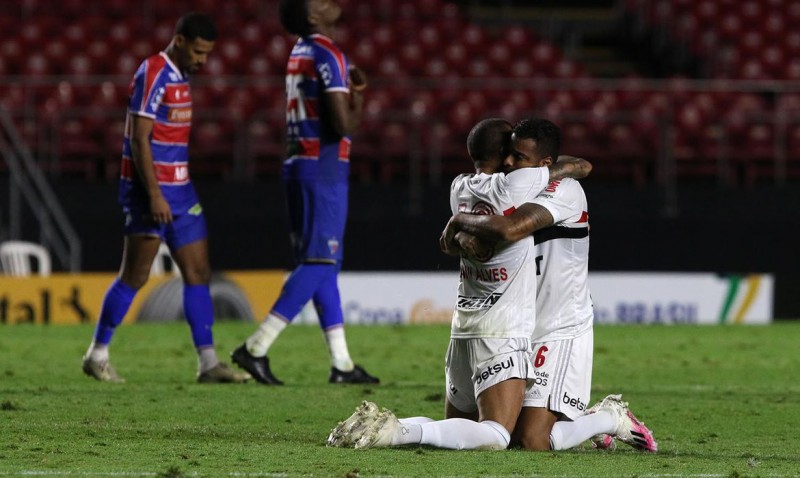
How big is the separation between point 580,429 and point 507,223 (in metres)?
0.89

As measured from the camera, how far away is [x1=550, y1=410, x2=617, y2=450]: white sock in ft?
18.8

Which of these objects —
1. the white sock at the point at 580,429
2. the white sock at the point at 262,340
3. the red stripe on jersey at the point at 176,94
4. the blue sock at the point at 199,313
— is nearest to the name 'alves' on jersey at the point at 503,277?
the white sock at the point at 580,429

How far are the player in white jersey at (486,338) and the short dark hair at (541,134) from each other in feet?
0.23

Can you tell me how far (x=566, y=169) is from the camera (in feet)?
19.6

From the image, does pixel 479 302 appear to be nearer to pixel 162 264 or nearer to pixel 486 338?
pixel 486 338

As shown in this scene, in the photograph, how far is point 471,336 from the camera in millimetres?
5672

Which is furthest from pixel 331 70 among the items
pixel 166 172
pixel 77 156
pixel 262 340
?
pixel 77 156

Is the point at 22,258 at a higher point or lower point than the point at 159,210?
lower

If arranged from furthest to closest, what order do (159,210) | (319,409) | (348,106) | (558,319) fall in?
(348,106) < (159,210) < (319,409) < (558,319)

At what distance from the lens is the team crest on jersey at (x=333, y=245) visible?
8.51m

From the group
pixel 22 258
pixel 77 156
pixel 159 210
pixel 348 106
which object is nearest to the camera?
pixel 159 210

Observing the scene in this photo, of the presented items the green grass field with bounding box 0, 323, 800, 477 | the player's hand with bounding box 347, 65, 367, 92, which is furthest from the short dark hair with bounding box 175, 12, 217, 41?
the green grass field with bounding box 0, 323, 800, 477

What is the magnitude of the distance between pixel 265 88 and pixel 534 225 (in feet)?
40.0

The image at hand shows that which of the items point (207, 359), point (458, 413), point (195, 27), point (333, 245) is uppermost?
point (195, 27)
